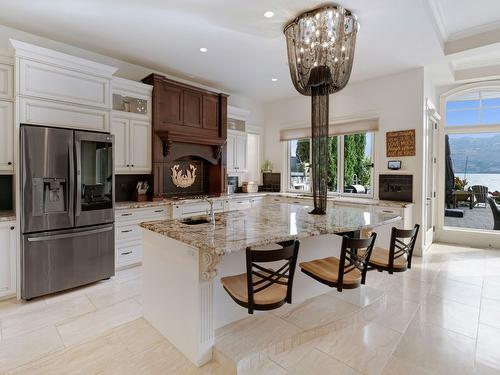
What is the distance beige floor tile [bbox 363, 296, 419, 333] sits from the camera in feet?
8.55

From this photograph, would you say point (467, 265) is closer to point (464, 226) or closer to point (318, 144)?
point (464, 226)

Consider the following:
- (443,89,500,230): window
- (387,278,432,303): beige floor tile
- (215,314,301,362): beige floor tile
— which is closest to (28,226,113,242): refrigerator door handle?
(215,314,301,362): beige floor tile

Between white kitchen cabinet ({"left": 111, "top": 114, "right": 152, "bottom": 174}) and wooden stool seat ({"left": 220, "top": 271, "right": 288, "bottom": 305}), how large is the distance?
2757 mm

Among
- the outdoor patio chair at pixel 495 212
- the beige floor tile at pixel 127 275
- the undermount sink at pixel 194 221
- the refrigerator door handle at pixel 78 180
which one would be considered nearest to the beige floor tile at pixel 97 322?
the beige floor tile at pixel 127 275

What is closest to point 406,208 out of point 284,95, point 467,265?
point 467,265

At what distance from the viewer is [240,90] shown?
584cm

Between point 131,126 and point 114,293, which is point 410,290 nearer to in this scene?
point 114,293

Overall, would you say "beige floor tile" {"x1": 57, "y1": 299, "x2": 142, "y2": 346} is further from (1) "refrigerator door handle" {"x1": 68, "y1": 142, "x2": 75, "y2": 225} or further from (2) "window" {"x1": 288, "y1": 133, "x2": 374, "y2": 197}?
(2) "window" {"x1": 288, "y1": 133, "x2": 374, "y2": 197}

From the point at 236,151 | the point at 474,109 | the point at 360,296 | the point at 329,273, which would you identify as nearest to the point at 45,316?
the point at 329,273

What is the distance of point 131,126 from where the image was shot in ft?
13.7

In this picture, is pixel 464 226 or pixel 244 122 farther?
pixel 244 122

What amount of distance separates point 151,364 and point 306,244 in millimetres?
1639

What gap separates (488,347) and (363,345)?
3.33ft

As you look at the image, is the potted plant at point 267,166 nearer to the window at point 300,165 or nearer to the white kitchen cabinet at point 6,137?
the window at point 300,165
